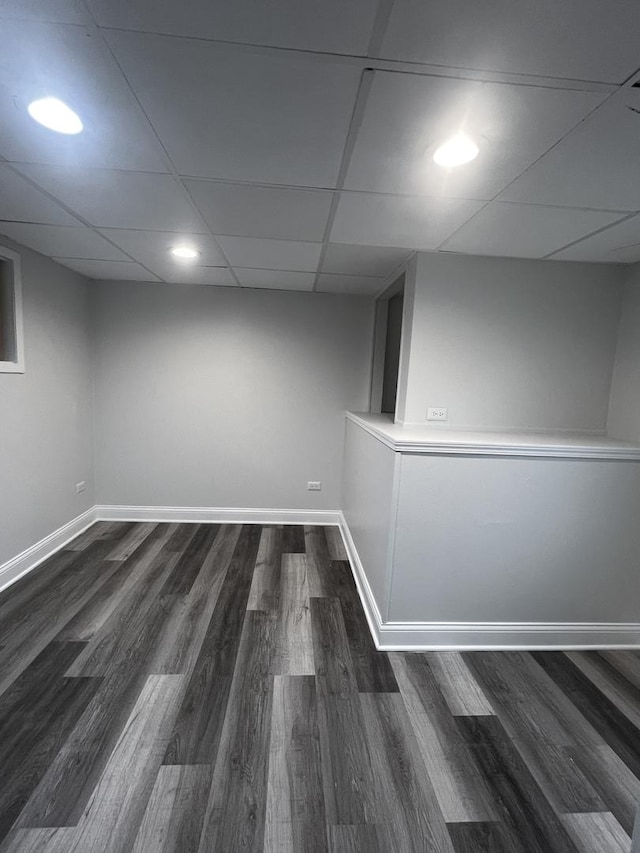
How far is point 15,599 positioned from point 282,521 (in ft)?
6.98

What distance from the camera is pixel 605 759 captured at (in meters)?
1.50

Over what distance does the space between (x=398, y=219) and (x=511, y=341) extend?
1161mm

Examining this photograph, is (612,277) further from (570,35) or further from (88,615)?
(88,615)

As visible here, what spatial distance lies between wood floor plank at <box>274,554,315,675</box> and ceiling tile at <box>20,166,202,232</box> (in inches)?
91.0

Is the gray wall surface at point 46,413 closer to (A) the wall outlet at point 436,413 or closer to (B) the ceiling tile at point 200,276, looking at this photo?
(B) the ceiling tile at point 200,276

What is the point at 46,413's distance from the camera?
294 cm

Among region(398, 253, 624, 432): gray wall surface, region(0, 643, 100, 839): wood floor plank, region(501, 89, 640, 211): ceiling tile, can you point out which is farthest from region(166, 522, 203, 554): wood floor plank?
region(501, 89, 640, 211): ceiling tile

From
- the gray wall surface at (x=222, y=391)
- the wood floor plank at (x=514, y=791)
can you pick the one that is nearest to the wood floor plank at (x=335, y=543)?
the gray wall surface at (x=222, y=391)

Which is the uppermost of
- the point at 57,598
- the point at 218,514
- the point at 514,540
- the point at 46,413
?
the point at 46,413

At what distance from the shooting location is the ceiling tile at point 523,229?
1.76 metres

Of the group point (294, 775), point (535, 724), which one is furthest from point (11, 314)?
point (535, 724)

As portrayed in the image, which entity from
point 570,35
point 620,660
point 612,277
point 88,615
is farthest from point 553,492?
point 88,615

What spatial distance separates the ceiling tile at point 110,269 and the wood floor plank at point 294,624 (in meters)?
2.66

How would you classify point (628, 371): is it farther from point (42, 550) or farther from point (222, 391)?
point (42, 550)
